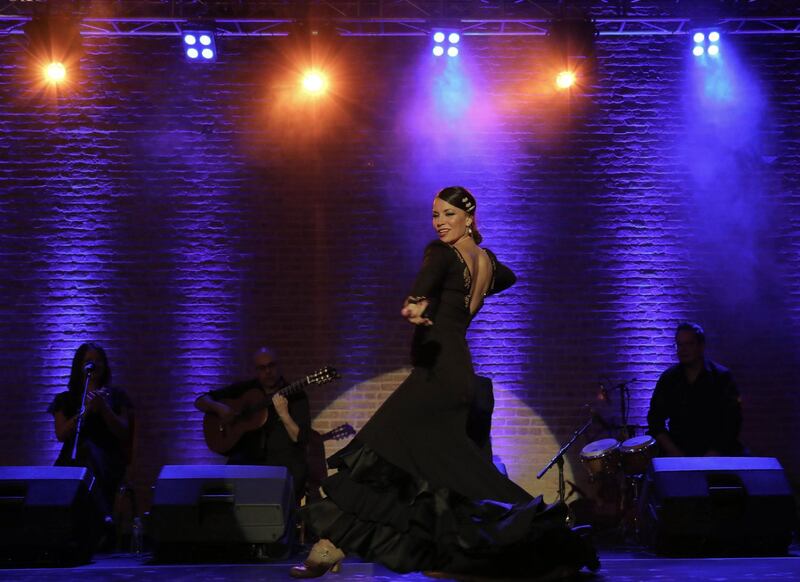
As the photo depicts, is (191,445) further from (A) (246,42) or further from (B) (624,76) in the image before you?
(B) (624,76)

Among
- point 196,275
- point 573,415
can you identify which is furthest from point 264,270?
point 573,415

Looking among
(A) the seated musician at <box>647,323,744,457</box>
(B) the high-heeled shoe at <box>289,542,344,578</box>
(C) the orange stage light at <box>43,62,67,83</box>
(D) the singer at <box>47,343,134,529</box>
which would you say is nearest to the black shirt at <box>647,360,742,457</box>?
(A) the seated musician at <box>647,323,744,457</box>

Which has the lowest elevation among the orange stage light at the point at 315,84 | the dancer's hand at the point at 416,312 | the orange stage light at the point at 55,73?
the dancer's hand at the point at 416,312

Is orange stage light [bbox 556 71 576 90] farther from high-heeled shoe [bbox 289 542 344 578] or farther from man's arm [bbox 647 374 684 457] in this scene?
high-heeled shoe [bbox 289 542 344 578]

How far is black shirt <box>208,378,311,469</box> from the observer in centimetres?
701

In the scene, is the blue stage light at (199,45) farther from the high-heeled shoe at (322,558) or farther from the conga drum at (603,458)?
the high-heeled shoe at (322,558)

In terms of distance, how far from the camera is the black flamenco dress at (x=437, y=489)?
3904mm

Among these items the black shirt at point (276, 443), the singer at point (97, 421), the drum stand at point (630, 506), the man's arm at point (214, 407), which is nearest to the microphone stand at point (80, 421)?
the singer at point (97, 421)

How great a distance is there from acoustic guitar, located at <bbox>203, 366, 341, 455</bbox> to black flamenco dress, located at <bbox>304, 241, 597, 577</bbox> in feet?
9.40

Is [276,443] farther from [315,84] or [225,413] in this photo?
[315,84]

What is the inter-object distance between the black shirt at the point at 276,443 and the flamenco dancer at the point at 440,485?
289 cm

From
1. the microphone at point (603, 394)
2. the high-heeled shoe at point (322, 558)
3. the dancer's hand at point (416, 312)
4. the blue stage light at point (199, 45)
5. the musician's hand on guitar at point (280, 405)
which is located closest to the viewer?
the dancer's hand at point (416, 312)

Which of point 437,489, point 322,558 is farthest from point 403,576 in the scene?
point 437,489

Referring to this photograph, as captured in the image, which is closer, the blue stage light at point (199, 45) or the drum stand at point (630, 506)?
the drum stand at point (630, 506)
